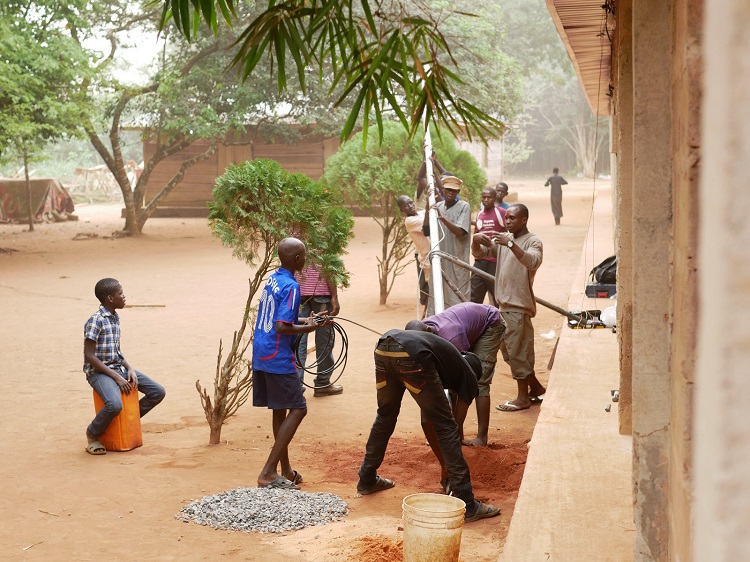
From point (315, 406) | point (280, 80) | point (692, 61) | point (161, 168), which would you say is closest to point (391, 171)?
point (315, 406)

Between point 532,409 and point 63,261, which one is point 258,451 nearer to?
point 532,409

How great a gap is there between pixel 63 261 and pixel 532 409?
1503 centimetres

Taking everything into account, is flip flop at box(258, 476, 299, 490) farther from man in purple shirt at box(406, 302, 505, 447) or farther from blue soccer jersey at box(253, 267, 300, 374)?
Result: man in purple shirt at box(406, 302, 505, 447)

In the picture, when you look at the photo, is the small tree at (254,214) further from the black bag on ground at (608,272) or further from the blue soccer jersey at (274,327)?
the black bag on ground at (608,272)

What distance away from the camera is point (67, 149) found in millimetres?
56000

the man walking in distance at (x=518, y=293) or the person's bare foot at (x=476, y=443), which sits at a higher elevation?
the man walking in distance at (x=518, y=293)

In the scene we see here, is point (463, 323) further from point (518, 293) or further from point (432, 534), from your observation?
point (432, 534)

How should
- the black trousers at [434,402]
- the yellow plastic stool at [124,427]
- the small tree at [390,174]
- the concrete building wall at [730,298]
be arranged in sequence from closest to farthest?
the concrete building wall at [730,298], the black trousers at [434,402], the yellow plastic stool at [124,427], the small tree at [390,174]

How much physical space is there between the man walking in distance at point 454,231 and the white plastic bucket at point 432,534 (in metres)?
5.63

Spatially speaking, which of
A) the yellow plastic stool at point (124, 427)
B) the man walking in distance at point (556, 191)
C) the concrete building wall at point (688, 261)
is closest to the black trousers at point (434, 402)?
the yellow plastic stool at point (124, 427)

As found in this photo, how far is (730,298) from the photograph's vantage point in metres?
0.98

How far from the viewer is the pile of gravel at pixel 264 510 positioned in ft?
17.3

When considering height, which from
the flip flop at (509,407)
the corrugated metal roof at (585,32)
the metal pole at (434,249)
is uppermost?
the corrugated metal roof at (585,32)

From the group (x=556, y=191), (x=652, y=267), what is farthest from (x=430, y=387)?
(x=556, y=191)
